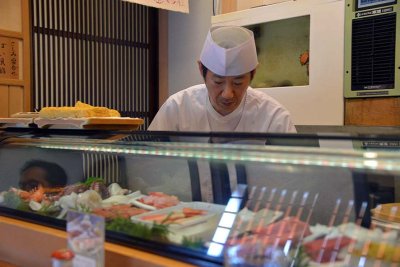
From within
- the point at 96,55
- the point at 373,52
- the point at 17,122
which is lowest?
the point at 17,122

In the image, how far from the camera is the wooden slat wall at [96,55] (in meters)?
3.41

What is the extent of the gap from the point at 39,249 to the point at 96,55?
2.81 meters

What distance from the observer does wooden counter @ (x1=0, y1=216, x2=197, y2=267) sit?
0.97m

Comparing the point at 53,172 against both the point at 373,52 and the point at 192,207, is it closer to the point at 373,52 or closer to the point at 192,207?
the point at 192,207

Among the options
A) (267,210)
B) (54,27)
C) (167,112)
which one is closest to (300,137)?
(267,210)

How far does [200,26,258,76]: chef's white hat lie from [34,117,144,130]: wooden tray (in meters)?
0.54

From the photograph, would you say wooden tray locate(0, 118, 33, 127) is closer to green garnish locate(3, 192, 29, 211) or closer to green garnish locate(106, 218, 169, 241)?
green garnish locate(3, 192, 29, 211)

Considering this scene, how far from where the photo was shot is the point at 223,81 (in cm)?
201

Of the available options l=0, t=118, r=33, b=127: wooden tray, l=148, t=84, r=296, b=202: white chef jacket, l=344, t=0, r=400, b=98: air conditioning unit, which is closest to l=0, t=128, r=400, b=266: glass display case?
l=0, t=118, r=33, b=127: wooden tray

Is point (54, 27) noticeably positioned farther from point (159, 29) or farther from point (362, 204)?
point (362, 204)

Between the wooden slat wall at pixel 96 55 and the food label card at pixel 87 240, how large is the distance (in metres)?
2.62

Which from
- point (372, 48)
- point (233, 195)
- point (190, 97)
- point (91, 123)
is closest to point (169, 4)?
point (190, 97)

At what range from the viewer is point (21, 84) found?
3150 mm

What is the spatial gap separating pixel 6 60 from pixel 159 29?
5.12ft
